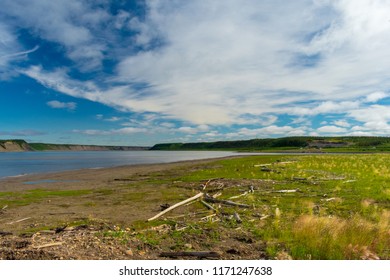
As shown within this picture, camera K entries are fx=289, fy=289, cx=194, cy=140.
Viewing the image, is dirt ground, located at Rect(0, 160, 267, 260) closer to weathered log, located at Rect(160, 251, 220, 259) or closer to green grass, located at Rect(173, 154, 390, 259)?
A: weathered log, located at Rect(160, 251, 220, 259)

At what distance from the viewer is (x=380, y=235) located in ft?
35.9

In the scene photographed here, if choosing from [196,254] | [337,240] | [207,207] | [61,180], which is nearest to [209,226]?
[196,254]

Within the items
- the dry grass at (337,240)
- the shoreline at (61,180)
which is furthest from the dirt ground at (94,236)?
the shoreline at (61,180)

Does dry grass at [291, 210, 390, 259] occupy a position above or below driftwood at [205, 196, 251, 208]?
above

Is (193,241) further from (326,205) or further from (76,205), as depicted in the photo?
(76,205)

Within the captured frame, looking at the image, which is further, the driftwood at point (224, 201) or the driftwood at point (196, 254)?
the driftwood at point (224, 201)

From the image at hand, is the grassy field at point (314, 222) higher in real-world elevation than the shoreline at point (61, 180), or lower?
higher

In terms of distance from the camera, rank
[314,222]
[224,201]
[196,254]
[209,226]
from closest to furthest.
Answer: [196,254]
[314,222]
[209,226]
[224,201]

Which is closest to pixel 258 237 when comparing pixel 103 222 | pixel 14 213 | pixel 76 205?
pixel 103 222

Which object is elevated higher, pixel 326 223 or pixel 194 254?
pixel 326 223

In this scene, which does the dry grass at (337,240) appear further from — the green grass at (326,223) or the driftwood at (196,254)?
the driftwood at (196,254)

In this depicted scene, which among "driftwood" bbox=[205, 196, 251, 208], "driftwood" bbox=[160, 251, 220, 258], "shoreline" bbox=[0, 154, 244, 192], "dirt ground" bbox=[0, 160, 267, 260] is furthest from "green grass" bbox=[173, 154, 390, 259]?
"shoreline" bbox=[0, 154, 244, 192]

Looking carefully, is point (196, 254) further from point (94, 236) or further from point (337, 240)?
point (337, 240)
